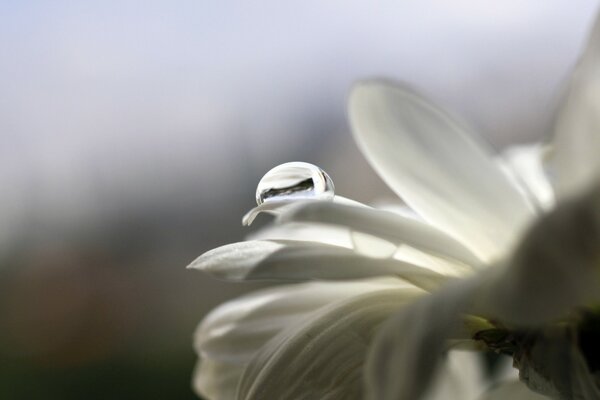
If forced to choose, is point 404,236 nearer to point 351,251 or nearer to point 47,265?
point 351,251

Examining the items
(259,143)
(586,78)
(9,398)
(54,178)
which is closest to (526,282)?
(586,78)

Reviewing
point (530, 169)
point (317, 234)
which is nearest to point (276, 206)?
point (317, 234)

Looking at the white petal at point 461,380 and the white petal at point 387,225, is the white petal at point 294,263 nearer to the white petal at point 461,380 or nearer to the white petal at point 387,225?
the white petal at point 387,225

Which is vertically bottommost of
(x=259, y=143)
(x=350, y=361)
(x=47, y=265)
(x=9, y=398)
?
(x=9, y=398)

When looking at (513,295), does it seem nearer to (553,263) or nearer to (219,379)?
(553,263)

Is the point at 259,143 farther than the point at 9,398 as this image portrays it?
Yes

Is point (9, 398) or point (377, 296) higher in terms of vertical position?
point (377, 296)

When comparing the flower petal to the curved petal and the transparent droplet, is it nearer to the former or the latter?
the curved petal
